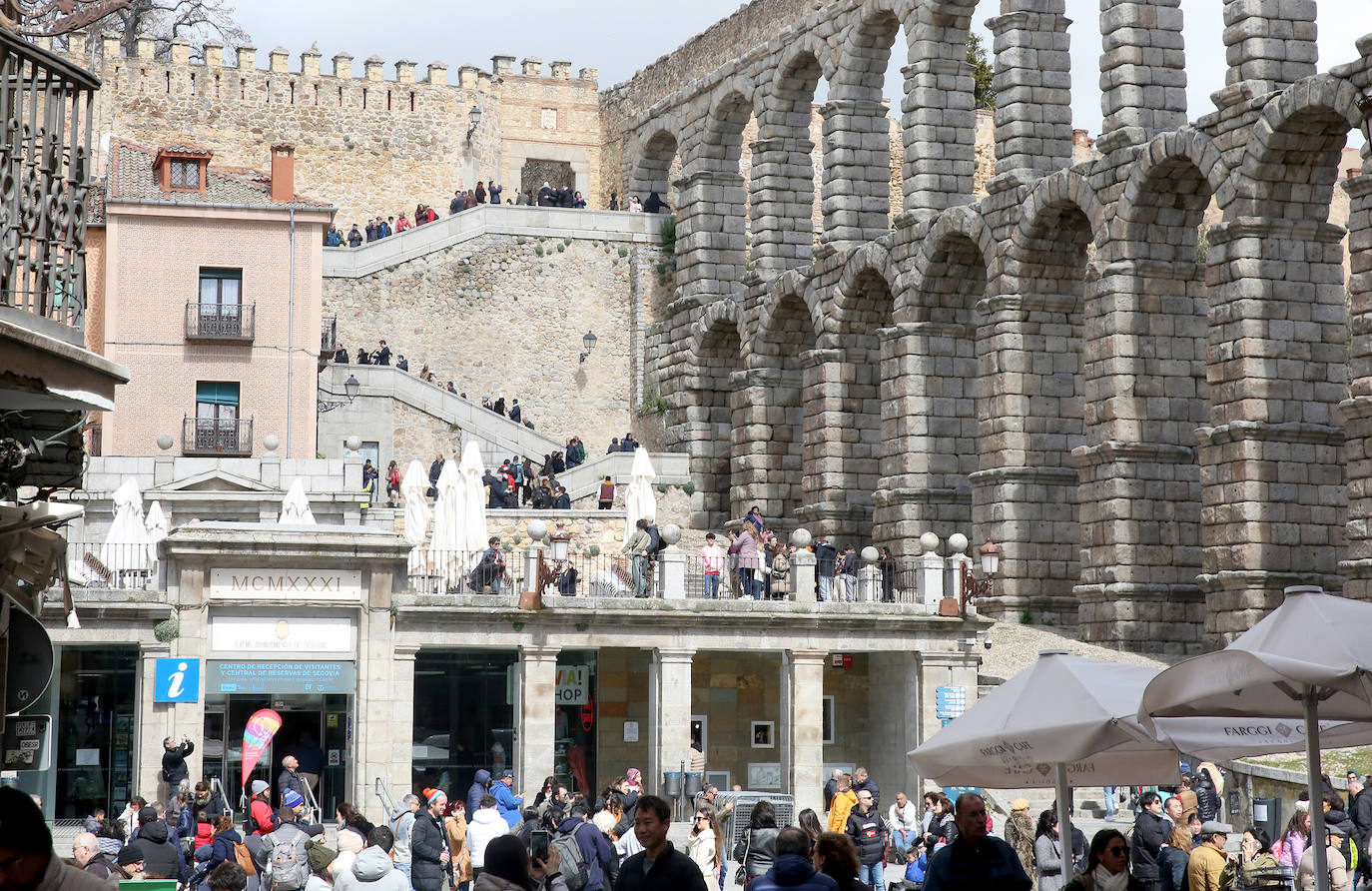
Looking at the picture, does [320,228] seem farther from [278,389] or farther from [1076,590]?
[1076,590]

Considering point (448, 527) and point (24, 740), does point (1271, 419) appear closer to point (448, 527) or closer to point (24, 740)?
point (448, 527)

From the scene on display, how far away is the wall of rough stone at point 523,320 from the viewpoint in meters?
48.3

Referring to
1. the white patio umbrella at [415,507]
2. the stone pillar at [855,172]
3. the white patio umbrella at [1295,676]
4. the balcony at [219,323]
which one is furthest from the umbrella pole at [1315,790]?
the stone pillar at [855,172]

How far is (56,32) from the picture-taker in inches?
445

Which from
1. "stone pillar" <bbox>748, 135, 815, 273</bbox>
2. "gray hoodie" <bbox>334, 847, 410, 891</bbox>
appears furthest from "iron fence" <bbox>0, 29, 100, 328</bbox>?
"stone pillar" <bbox>748, 135, 815, 273</bbox>

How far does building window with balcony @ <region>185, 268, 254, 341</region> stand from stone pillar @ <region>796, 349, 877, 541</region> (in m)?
11.3

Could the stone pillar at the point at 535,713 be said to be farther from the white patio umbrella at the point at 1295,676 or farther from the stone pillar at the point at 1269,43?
the white patio umbrella at the point at 1295,676

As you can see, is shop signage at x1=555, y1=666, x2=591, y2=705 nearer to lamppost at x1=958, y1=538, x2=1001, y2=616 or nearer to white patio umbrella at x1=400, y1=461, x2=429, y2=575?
white patio umbrella at x1=400, y1=461, x2=429, y2=575

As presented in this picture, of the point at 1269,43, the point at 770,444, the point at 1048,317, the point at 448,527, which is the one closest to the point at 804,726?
the point at 448,527

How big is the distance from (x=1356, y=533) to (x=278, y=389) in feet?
65.5

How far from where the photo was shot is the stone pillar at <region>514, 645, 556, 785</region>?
91.9 ft

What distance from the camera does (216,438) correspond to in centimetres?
3931

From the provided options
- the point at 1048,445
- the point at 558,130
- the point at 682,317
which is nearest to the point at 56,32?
the point at 1048,445

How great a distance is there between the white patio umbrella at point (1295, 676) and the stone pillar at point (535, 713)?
1729cm
